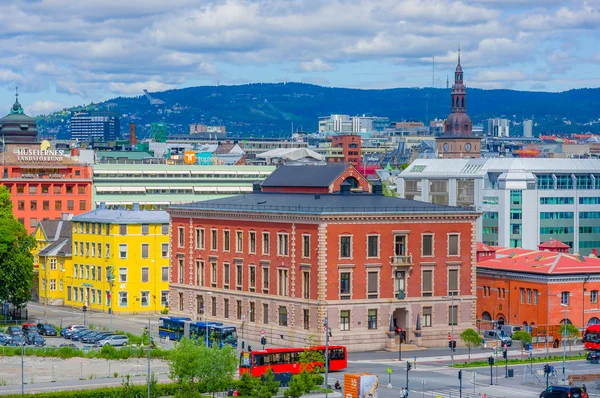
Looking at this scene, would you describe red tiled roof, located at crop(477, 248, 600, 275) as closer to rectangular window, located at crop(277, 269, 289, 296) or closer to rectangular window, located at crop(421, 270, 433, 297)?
rectangular window, located at crop(421, 270, 433, 297)

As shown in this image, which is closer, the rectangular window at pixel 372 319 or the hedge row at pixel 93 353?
the hedge row at pixel 93 353

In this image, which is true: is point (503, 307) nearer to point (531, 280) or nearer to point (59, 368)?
point (531, 280)

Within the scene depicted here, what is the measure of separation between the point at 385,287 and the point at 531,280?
19.7 m

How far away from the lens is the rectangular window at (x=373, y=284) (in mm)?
126438

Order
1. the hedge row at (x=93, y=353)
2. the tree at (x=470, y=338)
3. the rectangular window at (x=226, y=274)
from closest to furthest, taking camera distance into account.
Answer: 1. the hedge row at (x=93, y=353)
2. the tree at (x=470, y=338)
3. the rectangular window at (x=226, y=274)

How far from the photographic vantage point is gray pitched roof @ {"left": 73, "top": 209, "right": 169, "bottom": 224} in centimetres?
15862

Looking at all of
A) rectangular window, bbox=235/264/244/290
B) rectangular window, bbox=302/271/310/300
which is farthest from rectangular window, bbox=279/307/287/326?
rectangular window, bbox=235/264/244/290

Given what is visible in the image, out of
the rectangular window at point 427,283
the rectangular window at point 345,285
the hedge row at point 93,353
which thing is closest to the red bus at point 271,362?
the hedge row at point 93,353

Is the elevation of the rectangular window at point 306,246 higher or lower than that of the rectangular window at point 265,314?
higher

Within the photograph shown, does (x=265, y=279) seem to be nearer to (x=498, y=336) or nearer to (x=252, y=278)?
(x=252, y=278)

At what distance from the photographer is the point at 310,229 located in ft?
414

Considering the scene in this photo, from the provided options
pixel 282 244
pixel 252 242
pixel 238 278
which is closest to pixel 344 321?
pixel 282 244

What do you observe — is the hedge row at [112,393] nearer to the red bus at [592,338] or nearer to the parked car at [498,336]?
the parked car at [498,336]

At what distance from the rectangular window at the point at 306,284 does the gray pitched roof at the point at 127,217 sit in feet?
118
